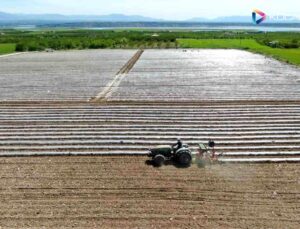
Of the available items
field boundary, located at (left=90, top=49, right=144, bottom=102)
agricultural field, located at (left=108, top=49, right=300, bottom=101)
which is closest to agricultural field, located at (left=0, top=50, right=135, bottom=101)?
field boundary, located at (left=90, top=49, right=144, bottom=102)

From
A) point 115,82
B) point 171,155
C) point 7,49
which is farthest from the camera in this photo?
point 7,49

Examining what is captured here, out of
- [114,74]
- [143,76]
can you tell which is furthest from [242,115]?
[114,74]

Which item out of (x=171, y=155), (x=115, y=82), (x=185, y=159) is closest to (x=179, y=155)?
(x=185, y=159)

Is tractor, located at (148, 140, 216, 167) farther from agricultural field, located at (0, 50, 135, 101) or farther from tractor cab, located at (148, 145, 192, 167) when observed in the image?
agricultural field, located at (0, 50, 135, 101)

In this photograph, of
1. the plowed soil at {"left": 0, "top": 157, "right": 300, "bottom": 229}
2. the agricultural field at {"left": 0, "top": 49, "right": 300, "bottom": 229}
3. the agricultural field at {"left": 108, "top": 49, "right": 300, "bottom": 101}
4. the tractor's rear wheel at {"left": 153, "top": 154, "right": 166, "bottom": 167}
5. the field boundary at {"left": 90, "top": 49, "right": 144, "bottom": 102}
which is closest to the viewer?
the plowed soil at {"left": 0, "top": 157, "right": 300, "bottom": 229}

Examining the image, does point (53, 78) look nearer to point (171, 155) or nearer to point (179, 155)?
point (171, 155)

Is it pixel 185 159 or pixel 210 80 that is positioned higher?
pixel 185 159

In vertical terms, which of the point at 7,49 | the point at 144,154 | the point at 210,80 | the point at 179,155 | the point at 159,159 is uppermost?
the point at 179,155

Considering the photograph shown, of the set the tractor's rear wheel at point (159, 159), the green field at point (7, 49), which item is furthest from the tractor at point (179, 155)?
the green field at point (7, 49)
